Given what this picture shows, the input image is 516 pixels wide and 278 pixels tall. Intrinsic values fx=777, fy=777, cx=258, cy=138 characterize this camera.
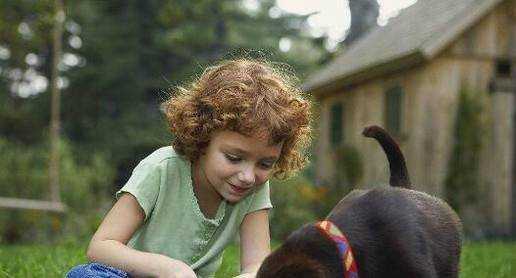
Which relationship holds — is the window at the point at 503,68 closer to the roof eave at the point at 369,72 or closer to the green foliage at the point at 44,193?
the roof eave at the point at 369,72

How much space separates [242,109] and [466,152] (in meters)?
10.1

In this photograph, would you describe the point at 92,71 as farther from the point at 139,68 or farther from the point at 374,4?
the point at 374,4

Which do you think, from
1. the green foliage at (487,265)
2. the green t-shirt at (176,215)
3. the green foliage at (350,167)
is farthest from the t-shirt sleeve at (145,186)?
the green foliage at (350,167)

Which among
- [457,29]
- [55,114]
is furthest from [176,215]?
[457,29]

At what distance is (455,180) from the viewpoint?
12516 mm

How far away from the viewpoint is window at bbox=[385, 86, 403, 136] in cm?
1374

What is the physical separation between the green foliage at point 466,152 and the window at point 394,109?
4.11 feet

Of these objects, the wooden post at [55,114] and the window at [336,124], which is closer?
the wooden post at [55,114]

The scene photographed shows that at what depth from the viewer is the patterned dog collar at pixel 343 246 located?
8.20 ft

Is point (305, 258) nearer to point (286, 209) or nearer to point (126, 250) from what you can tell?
point (126, 250)

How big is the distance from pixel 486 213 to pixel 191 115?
1058 centimetres

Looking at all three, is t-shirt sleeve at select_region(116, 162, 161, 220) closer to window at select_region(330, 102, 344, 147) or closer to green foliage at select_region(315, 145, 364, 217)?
green foliage at select_region(315, 145, 364, 217)

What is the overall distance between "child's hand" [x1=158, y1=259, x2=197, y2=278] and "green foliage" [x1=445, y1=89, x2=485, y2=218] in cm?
1005

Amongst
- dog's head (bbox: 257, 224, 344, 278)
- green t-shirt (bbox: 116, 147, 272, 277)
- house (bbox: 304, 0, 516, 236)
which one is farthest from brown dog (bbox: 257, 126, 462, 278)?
house (bbox: 304, 0, 516, 236)
